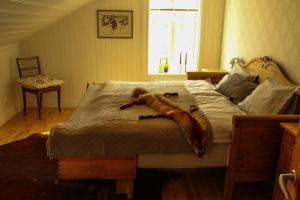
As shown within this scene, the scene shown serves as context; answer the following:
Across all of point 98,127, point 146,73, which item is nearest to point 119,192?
point 98,127

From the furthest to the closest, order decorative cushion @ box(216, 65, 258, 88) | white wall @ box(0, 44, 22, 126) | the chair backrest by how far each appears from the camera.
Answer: the chair backrest
white wall @ box(0, 44, 22, 126)
decorative cushion @ box(216, 65, 258, 88)

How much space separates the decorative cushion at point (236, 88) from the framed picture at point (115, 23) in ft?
6.60

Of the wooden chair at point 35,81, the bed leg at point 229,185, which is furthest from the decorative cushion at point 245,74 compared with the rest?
the wooden chair at point 35,81

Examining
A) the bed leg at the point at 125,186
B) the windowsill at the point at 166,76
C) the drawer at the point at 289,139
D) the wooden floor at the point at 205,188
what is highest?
the windowsill at the point at 166,76

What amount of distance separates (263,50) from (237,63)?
0.60 meters

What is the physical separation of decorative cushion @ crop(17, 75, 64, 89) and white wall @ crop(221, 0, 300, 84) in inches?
107

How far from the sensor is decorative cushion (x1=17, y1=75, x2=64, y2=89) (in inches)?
158

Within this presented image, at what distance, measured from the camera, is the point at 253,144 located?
218cm

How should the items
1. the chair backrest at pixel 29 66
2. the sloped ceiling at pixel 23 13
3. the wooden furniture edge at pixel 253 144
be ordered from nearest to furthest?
1. the wooden furniture edge at pixel 253 144
2. the sloped ceiling at pixel 23 13
3. the chair backrest at pixel 29 66

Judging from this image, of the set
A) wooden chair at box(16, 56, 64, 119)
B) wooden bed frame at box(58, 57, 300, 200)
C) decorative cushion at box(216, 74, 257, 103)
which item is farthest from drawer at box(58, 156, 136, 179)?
wooden chair at box(16, 56, 64, 119)

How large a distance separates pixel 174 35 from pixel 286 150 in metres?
3.29

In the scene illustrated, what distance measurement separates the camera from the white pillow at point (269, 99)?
7.77 feet

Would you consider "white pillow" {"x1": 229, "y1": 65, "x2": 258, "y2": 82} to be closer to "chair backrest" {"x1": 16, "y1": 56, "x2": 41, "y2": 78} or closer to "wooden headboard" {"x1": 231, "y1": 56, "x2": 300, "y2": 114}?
"wooden headboard" {"x1": 231, "y1": 56, "x2": 300, "y2": 114}

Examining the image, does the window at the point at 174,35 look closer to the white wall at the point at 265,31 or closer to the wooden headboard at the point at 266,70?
the white wall at the point at 265,31
